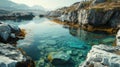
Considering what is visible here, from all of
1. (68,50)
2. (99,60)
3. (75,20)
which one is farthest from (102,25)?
(99,60)

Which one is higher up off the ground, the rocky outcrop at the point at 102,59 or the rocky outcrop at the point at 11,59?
the rocky outcrop at the point at 102,59

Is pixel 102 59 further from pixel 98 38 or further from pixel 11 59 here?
pixel 98 38

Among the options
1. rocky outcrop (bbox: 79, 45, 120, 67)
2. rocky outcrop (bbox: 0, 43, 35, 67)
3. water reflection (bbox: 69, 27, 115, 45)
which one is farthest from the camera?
water reflection (bbox: 69, 27, 115, 45)

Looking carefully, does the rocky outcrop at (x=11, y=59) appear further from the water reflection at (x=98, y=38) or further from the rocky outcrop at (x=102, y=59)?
the water reflection at (x=98, y=38)

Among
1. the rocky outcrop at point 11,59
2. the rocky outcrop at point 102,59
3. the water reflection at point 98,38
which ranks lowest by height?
the water reflection at point 98,38

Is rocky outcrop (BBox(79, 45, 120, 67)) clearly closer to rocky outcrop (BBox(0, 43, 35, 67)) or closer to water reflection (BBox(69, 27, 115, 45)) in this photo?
rocky outcrop (BBox(0, 43, 35, 67))

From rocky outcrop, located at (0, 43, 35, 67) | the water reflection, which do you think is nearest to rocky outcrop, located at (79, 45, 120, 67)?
rocky outcrop, located at (0, 43, 35, 67)

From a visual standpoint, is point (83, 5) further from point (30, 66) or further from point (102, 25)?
point (30, 66)

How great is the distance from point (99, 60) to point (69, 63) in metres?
12.0

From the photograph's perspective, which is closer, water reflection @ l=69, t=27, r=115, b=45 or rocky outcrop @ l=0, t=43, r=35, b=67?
rocky outcrop @ l=0, t=43, r=35, b=67

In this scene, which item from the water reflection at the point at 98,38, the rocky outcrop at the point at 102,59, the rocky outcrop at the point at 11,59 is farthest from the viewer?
the water reflection at the point at 98,38

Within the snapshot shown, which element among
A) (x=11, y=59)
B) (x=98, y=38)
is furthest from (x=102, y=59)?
(x=98, y=38)

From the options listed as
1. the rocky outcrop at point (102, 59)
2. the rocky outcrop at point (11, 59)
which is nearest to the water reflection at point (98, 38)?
the rocky outcrop at point (102, 59)

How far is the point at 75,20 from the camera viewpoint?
10306 centimetres
